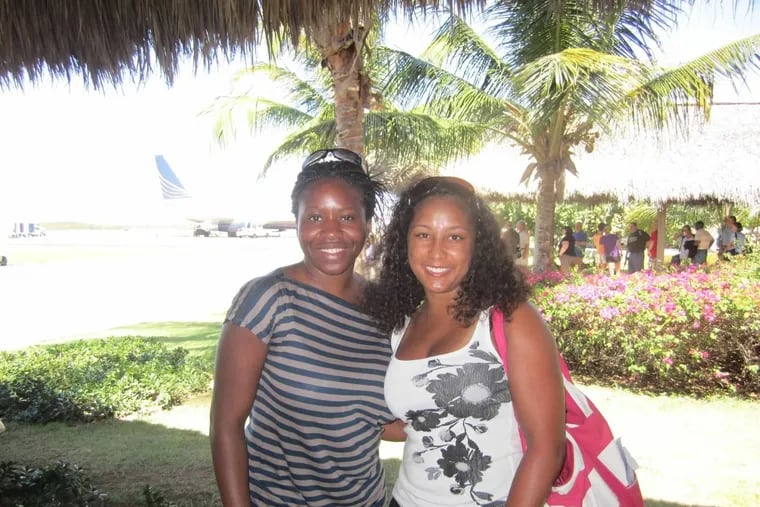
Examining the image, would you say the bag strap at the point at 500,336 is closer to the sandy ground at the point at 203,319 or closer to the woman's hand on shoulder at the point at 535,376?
the woman's hand on shoulder at the point at 535,376

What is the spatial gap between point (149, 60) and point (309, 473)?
103 inches

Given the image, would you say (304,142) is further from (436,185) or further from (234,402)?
(234,402)

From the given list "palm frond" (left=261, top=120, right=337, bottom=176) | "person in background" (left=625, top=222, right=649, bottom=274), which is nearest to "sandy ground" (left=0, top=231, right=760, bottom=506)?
"palm frond" (left=261, top=120, right=337, bottom=176)

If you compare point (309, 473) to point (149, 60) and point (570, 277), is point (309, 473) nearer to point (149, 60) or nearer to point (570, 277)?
point (149, 60)

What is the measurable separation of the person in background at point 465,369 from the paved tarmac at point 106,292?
10329mm

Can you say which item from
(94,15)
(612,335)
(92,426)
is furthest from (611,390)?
(94,15)

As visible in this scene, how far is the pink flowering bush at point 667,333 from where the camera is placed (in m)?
6.34

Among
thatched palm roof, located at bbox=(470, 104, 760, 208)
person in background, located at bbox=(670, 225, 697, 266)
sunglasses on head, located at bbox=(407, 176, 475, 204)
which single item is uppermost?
thatched palm roof, located at bbox=(470, 104, 760, 208)

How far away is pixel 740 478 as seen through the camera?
4.44m

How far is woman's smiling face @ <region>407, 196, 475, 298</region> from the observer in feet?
6.15

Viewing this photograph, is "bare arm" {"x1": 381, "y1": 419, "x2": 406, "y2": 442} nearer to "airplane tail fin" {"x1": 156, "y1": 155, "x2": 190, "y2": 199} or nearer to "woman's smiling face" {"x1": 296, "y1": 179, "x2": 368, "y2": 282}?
"woman's smiling face" {"x1": 296, "y1": 179, "x2": 368, "y2": 282}

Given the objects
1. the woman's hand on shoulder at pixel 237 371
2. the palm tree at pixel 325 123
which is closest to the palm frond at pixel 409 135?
the palm tree at pixel 325 123

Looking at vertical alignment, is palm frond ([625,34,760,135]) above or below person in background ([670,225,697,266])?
above

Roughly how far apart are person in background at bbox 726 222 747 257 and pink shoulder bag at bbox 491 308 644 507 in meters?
14.5
